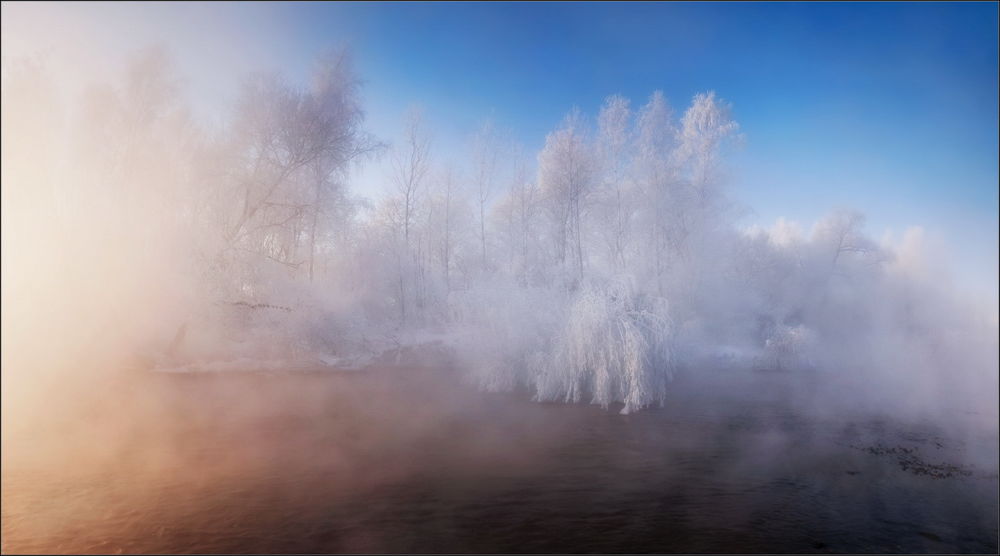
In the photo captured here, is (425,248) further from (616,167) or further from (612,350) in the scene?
(612,350)

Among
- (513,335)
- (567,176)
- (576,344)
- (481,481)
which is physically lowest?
(481,481)

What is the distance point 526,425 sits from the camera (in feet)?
47.4

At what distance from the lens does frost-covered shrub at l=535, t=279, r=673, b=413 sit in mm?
16938

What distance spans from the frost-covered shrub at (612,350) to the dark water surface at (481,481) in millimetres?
1280

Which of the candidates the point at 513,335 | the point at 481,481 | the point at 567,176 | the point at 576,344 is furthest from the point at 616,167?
the point at 481,481

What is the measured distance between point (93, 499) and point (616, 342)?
13.8m

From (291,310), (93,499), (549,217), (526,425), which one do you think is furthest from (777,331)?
(93,499)

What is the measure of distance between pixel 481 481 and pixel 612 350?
28.0 feet

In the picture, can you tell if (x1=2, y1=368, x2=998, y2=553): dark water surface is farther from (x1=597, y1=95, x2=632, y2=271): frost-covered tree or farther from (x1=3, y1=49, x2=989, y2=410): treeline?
(x1=597, y1=95, x2=632, y2=271): frost-covered tree

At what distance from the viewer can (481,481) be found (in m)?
9.62

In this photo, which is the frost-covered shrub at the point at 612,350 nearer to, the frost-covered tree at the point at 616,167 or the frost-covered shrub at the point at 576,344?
the frost-covered shrub at the point at 576,344

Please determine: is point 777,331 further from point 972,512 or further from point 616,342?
point 972,512

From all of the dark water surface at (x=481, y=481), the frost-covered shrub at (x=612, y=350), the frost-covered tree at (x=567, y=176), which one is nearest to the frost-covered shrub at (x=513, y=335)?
the frost-covered shrub at (x=612, y=350)

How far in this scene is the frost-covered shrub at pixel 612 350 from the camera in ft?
55.6
